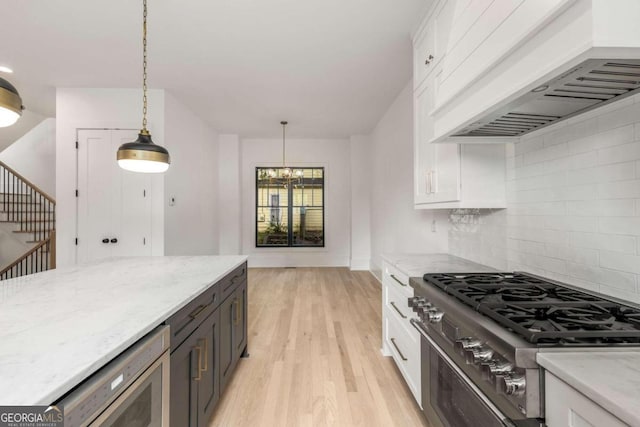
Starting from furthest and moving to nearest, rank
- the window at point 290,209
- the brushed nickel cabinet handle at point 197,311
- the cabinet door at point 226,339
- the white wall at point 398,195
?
the window at point 290,209 → the white wall at point 398,195 → the cabinet door at point 226,339 → the brushed nickel cabinet handle at point 197,311

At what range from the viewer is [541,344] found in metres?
0.90

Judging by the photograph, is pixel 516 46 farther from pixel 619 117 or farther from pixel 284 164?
pixel 284 164

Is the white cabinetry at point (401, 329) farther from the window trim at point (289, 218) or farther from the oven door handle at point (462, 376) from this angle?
the window trim at point (289, 218)

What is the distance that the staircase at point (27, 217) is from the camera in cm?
518

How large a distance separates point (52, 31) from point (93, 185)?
1929mm

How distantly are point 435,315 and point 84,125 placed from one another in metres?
4.82

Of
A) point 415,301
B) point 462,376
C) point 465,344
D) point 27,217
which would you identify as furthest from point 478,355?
point 27,217

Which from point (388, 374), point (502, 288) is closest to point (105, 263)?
point (388, 374)

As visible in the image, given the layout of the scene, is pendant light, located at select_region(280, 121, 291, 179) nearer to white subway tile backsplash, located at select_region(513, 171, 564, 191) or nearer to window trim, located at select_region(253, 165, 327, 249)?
window trim, located at select_region(253, 165, 327, 249)

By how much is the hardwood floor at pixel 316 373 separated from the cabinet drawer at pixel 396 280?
28.7 inches

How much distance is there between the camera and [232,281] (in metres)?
2.32

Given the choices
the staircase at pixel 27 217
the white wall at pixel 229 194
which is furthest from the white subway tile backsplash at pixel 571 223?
the staircase at pixel 27 217

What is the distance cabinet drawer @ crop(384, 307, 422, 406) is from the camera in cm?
187

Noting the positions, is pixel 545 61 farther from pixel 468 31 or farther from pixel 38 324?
pixel 38 324
